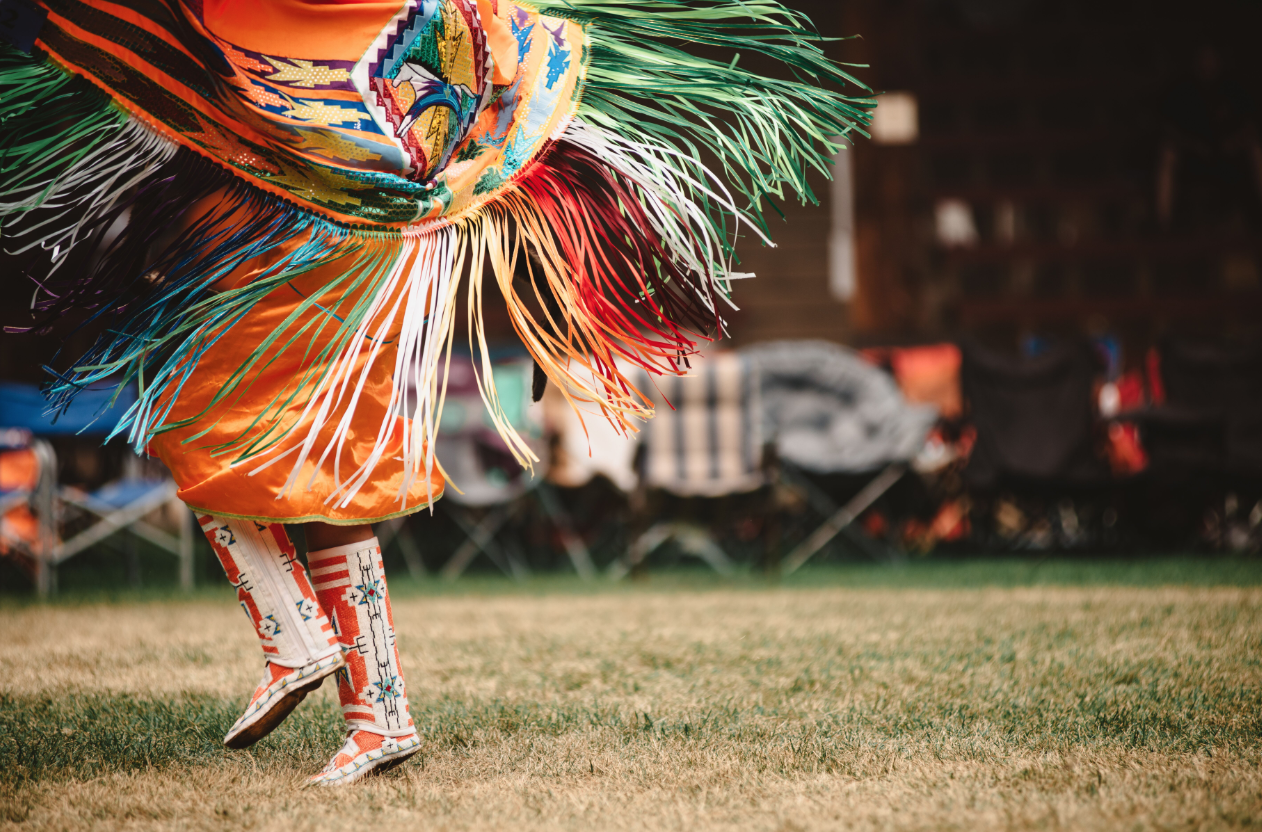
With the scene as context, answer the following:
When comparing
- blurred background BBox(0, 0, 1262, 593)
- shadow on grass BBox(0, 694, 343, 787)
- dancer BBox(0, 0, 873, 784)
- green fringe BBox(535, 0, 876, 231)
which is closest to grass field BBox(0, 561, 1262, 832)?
shadow on grass BBox(0, 694, 343, 787)

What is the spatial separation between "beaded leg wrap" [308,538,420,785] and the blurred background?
219 cm

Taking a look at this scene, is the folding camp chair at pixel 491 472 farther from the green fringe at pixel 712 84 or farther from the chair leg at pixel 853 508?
the green fringe at pixel 712 84

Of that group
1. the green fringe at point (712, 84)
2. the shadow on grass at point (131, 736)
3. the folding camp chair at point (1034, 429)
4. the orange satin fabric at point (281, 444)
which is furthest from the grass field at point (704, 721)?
the folding camp chair at point (1034, 429)

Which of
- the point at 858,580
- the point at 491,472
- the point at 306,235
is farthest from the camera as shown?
the point at 491,472

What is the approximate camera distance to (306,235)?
5.31 ft

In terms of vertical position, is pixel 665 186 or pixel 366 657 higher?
pixel 665 186

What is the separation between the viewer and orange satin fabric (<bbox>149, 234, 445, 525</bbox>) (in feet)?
5.15

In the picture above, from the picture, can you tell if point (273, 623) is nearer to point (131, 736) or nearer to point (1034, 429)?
point (131, 736)

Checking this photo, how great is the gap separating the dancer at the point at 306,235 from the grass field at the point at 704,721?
21 centimetres

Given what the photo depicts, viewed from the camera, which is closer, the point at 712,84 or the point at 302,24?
the point at 302,24

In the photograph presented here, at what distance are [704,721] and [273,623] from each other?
0.76 m

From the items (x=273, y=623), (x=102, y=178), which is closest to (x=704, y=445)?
(x=273, y=623)

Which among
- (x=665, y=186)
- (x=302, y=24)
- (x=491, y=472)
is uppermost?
(x=302, y=24)

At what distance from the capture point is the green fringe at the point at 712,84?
1.83 m
